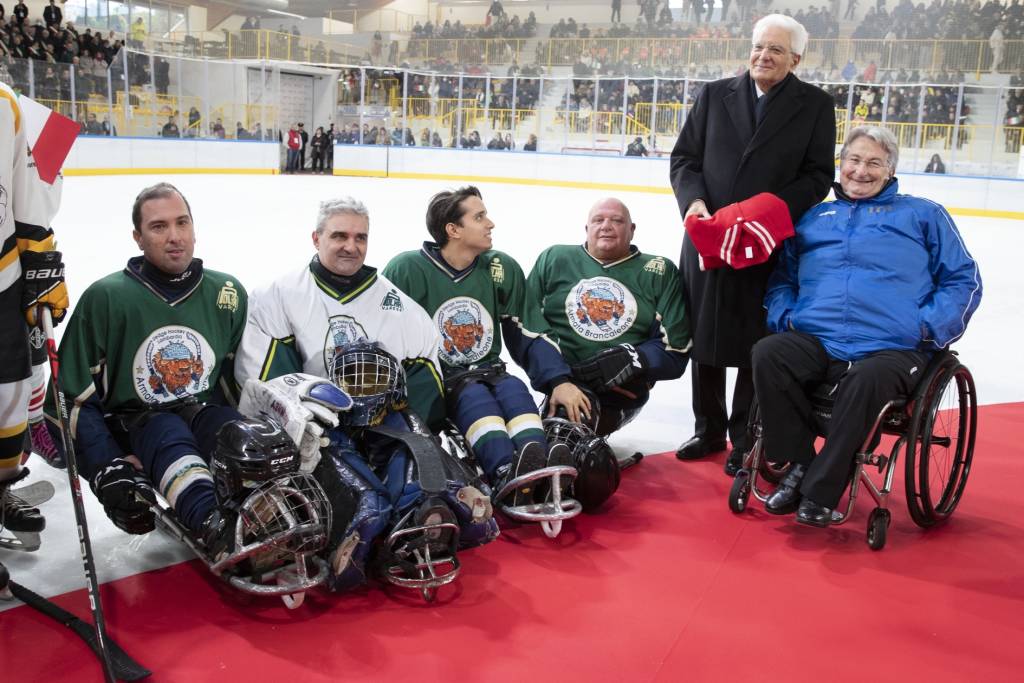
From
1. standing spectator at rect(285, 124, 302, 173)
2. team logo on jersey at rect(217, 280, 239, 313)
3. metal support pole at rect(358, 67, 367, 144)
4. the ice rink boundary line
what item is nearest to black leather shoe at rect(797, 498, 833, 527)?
team logo on jersey at rect(217, 280, 239, 313)

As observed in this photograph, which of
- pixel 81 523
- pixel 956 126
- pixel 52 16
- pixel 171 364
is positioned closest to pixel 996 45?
pixel 956 126

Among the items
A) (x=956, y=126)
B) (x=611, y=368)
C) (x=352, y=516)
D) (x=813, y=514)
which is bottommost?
(x=813, y=514)

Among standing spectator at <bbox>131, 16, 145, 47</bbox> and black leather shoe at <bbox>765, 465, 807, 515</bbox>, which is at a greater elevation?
standing spectator at <bbox>131, 16, 145, 47</bbox>

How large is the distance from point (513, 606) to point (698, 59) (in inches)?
801

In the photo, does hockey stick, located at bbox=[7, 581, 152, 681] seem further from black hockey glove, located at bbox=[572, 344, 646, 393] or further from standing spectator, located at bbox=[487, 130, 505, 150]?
standing spectator, located at bbox=[487, 130, 505, 150]

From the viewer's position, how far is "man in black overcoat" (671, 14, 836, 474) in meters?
3.12

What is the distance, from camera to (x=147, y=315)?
2.44 m

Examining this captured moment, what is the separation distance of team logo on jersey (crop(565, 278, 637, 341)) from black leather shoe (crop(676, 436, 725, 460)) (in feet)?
1.68

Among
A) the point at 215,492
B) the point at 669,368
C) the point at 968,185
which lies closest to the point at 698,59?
the point at 968,185

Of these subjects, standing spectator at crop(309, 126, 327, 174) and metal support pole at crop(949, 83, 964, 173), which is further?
standing spectator at crop(309, 126, 327, 174)

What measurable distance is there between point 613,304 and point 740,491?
78cm

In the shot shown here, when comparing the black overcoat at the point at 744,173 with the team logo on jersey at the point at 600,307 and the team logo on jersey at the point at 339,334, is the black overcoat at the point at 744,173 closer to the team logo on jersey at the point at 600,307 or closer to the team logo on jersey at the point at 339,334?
the team logo on jersey at the point at 600,307

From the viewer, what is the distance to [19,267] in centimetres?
216

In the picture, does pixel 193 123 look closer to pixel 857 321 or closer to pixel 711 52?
pixel 711 52
